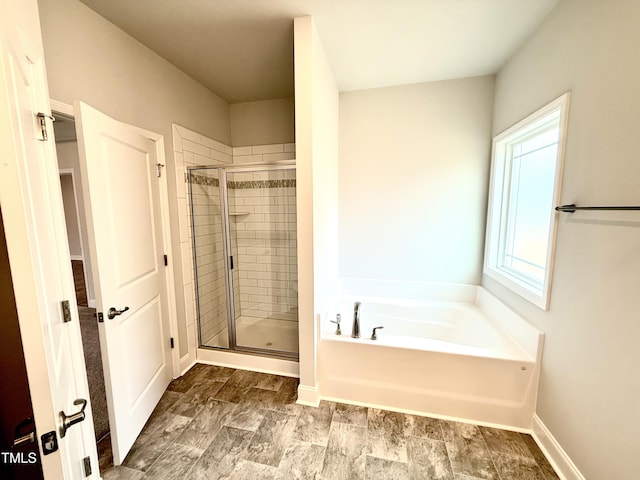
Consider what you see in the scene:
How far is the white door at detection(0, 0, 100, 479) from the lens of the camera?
62cm

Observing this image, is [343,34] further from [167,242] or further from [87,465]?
[87,465]

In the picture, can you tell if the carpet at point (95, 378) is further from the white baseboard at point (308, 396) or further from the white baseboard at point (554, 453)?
the white baseboard at point (554, 453)

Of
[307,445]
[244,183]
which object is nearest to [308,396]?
[307,445]

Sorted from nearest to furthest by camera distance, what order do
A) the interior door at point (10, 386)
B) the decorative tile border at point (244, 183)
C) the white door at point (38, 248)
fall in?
the white door at point (38, 248) → the interior door at point (10, 386) → the decorative tile border at point (244, 183)

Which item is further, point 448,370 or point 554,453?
point 448,370

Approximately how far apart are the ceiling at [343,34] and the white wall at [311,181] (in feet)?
0.66

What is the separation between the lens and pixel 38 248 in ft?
2.69

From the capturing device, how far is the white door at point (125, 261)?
4.53ft

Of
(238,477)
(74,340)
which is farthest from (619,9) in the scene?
(238,477)

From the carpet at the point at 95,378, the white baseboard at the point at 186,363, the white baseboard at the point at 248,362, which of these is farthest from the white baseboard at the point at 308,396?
the carpet at the point at 95,378

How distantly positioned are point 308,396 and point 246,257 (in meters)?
1.59

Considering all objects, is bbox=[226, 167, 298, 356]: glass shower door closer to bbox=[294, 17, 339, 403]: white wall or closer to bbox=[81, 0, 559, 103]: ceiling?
bbox=[294, 17, 339, 403]: white wall

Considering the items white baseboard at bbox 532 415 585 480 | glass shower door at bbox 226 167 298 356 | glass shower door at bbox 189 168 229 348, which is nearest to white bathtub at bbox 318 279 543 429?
white baseboard at bbox 532 415 585 480

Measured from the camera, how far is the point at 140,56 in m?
1.92
